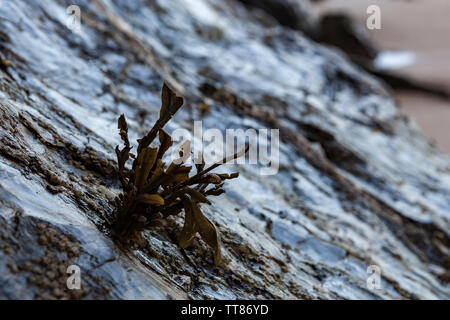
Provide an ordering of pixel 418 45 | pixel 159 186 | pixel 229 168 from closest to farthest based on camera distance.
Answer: pixel 159 186 < pixel 229 168 < pixel 418 45

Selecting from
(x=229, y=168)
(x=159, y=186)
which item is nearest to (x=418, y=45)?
(x=229, y=168)

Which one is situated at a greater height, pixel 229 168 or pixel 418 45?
pixel 418 45

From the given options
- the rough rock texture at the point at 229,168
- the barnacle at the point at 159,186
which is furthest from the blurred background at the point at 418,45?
the barnacle at the point at 159,186

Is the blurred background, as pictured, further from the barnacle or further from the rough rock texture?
the barnacle

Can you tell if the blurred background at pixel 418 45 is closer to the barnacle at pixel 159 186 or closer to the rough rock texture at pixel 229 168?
the rough rock texture at pixel 229 168

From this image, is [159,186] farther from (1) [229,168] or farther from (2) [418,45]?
(2) [418,45]

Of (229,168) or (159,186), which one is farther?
(229,168)

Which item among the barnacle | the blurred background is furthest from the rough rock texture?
the blurred background
